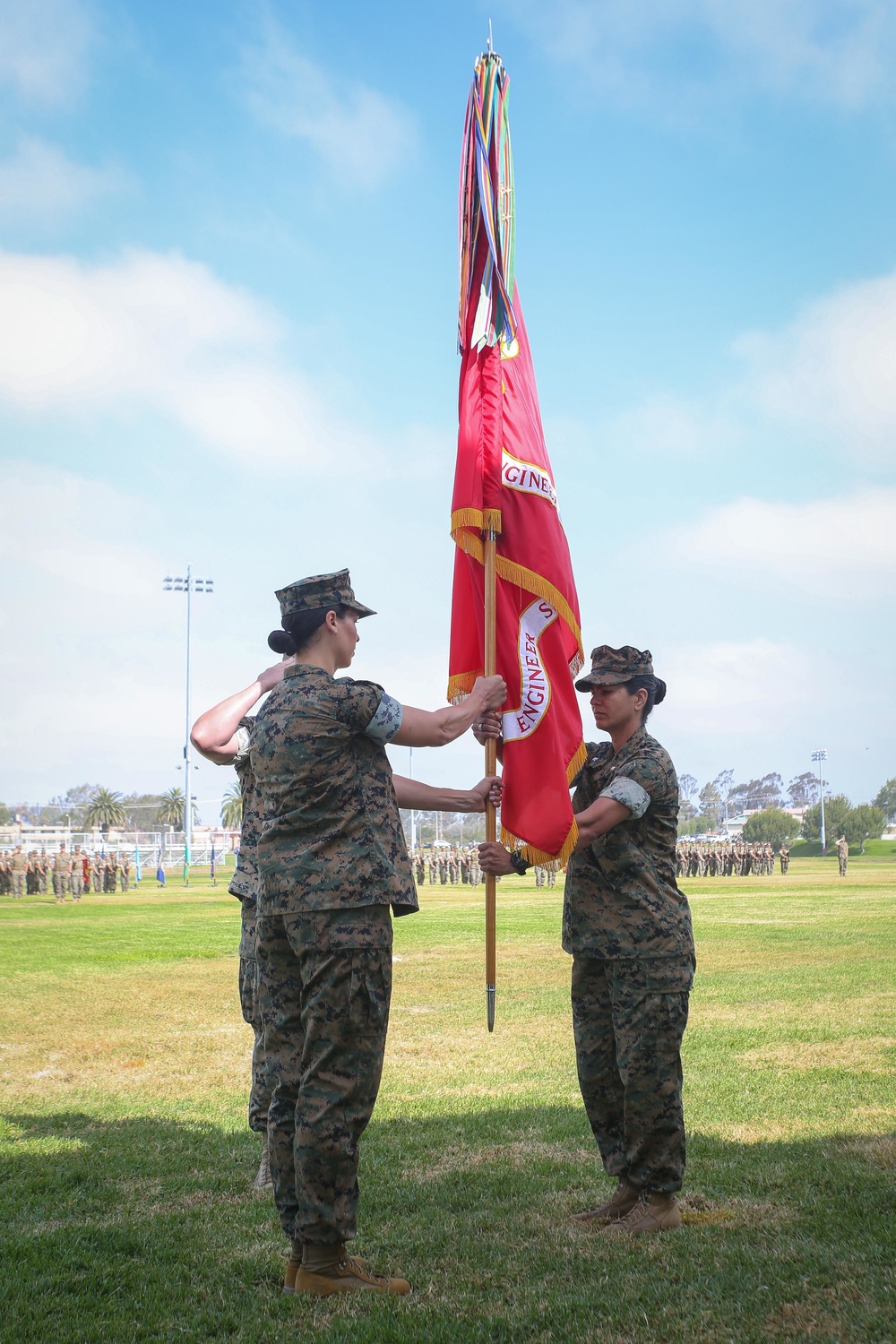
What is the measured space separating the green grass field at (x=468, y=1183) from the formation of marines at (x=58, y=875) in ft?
100

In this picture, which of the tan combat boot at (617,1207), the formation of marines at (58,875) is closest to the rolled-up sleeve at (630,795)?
the tan combat boot at (617,1207)

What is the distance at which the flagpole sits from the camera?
4.88m

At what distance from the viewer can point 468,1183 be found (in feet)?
16.3

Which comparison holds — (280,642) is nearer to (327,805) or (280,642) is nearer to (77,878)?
(327,805)

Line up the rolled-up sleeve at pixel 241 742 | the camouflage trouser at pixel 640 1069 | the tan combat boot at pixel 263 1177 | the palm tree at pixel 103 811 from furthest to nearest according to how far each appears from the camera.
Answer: the palm tree at pixel 103 811 → the rolled-up sleeve at pixel 241 742 → the tan combat boot at pixel 263 1177 → the camouflage trouser at pixel 640 1069

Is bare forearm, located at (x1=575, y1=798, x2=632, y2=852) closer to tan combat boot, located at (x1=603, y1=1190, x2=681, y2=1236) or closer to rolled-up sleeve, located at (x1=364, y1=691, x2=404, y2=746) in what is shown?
rolled-up sleeve, located at (x1=364, y1=691, x2=404, y2=746)

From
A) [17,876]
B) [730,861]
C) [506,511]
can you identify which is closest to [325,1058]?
[506,511]

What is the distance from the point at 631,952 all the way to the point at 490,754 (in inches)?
44.8

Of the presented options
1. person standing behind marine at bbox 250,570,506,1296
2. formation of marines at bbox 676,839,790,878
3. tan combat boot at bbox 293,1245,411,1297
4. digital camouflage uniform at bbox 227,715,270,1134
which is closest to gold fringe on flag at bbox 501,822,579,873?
person standing behind marine at bbox 250,570,506,1296

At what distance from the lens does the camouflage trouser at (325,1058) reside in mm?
3621

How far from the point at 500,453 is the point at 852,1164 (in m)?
3.89

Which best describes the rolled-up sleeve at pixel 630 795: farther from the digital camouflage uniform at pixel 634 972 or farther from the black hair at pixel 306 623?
the black hair at pixel 306 623

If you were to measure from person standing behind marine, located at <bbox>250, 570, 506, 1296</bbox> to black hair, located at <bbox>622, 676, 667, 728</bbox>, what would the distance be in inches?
46.5

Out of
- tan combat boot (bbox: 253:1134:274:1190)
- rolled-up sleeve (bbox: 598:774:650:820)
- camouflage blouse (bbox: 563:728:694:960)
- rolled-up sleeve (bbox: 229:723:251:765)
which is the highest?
rolled-up sleeve (bbox: 229:723:251:765)
